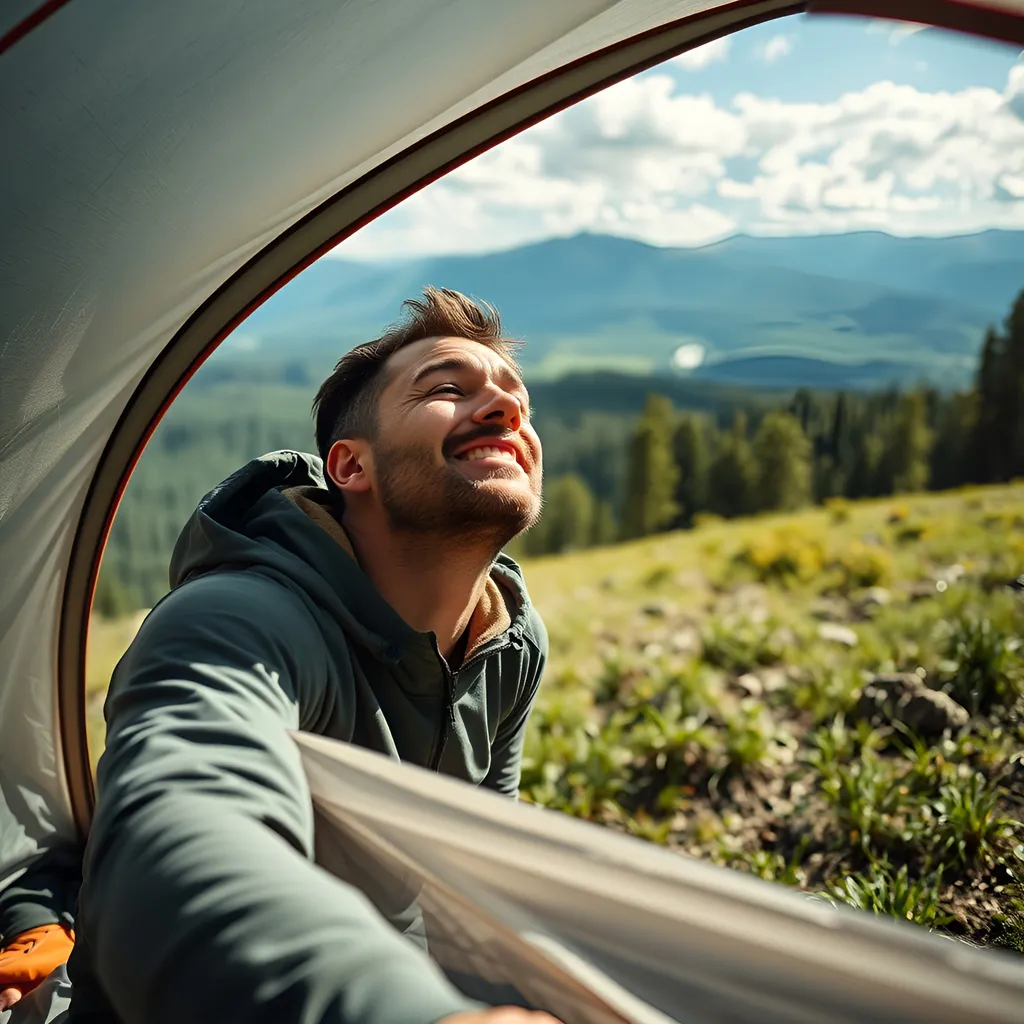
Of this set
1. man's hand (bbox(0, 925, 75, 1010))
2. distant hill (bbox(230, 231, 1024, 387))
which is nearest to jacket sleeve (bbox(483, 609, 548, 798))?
man's hand (bbox(0, 925, 75, 1010))

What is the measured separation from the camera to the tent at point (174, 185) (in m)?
1.41

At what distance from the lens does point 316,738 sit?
3.87 ft

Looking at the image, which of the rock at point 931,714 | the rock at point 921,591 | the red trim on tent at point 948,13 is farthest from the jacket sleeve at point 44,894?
the rock at point 921,591

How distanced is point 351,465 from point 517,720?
65cm

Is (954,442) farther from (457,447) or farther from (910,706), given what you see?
(457,447)

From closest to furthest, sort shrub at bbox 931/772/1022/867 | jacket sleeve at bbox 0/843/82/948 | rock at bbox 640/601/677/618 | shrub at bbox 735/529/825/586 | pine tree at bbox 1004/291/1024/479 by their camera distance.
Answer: jacket sleeve at bbox 0/843/82/948, shrub at bbox 931/772/1022/867, rock at bbox 640/601/677/618, shrub at bbox 735/529/825/586, pine tree at bbox 1004/291/1024/479

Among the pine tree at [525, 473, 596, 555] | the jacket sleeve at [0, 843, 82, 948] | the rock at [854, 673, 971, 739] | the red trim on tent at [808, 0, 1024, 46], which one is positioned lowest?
the pine tree at [525, 473, 596, 555]

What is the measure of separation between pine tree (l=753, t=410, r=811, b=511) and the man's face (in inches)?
322

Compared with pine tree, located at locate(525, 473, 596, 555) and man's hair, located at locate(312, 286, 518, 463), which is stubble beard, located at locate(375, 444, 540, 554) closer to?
man's hair, located at locate(312, 286, 518, 463)

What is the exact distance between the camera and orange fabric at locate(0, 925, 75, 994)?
1905 mm

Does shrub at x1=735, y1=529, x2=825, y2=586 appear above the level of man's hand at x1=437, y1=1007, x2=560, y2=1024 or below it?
below

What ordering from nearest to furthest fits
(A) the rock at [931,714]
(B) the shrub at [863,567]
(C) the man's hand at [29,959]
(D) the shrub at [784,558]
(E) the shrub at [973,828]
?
1. (C) the man's hand at [29,959]
2. (E) the shrub at [973,828]
3. (A) the rock at [931,714]
4. (B) the shrub at [863,567]
5. (D) the shrub at [784,558]

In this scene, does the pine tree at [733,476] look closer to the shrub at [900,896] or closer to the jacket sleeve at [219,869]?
the shrub at [900,896]

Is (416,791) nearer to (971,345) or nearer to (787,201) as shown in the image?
(971,345)
